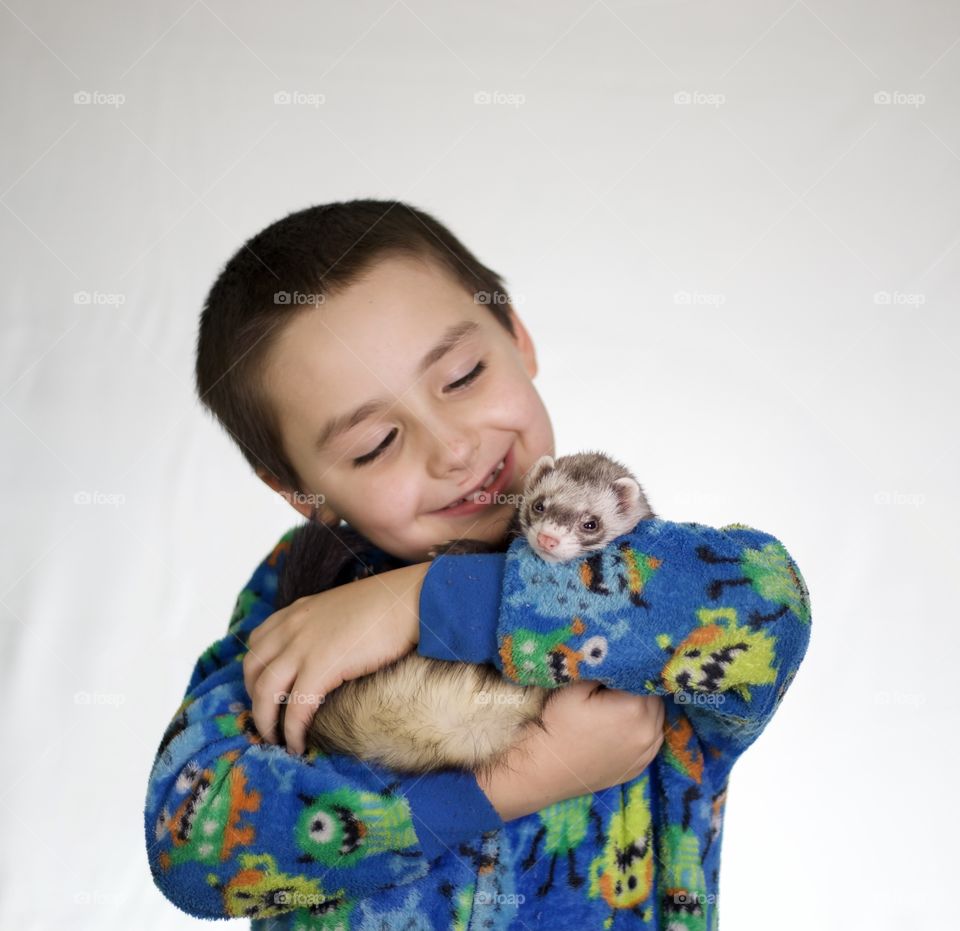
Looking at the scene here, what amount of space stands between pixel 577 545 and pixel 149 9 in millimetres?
1586

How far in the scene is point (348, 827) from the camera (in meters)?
1.01

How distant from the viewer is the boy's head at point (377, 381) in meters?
1.20

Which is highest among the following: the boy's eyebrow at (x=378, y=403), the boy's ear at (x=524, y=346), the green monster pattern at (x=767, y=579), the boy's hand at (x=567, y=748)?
the boy's ear at (x=524, y=346)

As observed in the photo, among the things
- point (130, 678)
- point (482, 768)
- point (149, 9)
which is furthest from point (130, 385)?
point (482, 768)

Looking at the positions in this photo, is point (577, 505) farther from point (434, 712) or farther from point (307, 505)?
point (307, 505)

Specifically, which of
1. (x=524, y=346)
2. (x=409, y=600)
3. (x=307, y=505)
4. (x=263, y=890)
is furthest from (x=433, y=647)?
(x=524, y=346)

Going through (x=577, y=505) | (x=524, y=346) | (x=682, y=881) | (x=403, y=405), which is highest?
(x=524, y=346)

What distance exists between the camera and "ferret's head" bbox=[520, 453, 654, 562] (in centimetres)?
99

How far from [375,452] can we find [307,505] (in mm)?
160

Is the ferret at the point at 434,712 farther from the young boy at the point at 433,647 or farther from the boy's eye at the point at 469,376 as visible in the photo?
the boy's eye at the point at 469,376

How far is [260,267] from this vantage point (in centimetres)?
134

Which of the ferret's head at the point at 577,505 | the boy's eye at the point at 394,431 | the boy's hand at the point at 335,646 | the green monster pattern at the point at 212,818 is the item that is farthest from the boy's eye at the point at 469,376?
the green monster pattern at the point at 212,818

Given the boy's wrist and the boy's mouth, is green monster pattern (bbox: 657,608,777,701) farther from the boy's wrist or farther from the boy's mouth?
the boy's mouth

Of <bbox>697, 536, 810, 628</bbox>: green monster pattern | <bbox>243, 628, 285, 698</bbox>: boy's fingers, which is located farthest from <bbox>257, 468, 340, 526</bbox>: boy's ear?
<bbox>697, 536, 810, 628</bbox>: green monster pattern
